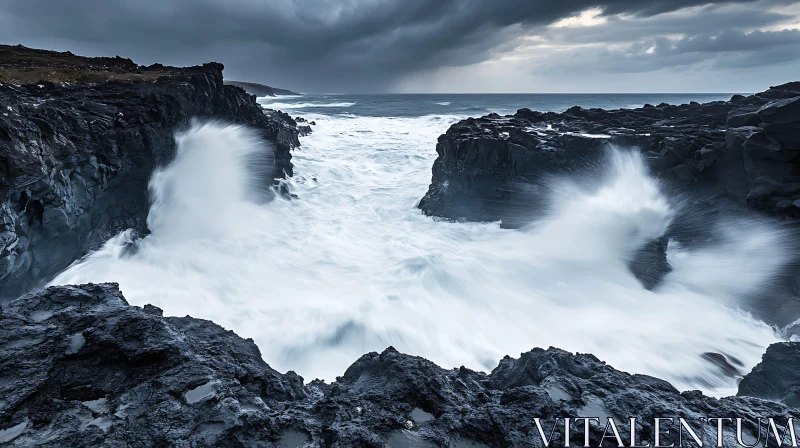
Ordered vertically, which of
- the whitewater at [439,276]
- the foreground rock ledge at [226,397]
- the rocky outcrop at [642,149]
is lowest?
the whitewater at [439,276]

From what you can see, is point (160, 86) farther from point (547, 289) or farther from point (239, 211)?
point (547, 289)

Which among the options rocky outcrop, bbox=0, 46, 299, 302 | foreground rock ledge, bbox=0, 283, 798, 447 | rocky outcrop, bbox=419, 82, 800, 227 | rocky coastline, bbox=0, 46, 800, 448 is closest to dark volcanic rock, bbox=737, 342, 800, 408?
rocky coastline, bbox=0, 46, 800, 448

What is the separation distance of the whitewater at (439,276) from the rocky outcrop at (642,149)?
650mm

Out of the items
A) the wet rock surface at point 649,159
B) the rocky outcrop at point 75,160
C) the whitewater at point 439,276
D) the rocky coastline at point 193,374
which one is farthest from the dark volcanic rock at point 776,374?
the rocky outcrop at point 75,160

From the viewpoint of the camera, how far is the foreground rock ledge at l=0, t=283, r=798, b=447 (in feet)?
8.15

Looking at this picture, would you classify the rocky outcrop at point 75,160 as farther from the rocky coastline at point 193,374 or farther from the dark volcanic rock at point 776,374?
the dark volcanic rock at point 776,374

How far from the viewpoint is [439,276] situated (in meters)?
9.00

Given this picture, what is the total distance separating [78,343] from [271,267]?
6.69 m

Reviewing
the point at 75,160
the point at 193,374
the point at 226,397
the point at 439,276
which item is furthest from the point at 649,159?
the point at 75,160

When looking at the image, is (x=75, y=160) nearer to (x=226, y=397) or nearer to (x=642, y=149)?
(x=226, y=397)

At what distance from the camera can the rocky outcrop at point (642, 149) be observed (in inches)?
328

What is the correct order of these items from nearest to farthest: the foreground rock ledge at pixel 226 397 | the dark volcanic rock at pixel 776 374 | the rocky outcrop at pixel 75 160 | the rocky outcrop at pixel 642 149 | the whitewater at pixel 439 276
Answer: the foreground rock ledge at pixel 226 397 < the dark volcanic rock at pixel 776 374 < the rocky outcrop at pixel 75 160 < the whitewater at pixel 439 276 < the rocky outcrop at pixel 642 149

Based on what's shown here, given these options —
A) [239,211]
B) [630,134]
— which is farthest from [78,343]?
[630,134]

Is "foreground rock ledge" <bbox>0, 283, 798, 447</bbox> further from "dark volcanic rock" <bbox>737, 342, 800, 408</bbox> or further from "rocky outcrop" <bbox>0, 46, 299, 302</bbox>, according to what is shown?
"rocky outcrop" <bbox>0, 46, 299, 302</bbox>
